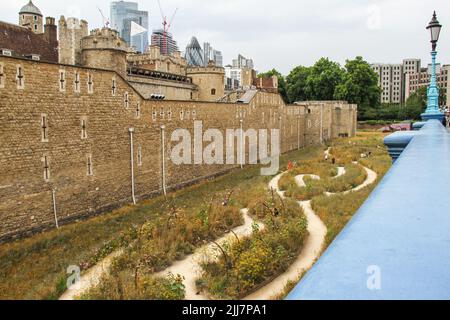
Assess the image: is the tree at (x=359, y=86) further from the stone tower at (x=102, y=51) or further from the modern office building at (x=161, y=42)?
the stone tower at (x=102, y=51)

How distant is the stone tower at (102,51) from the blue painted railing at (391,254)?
25.8 metres

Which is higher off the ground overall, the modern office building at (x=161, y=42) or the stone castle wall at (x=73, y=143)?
the modern office building at (x=161, y=42)

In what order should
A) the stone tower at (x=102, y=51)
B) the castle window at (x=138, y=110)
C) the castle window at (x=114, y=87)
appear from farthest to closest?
1. the stone tower at (x=102, y=51)
2. the castle window at (x=138, y=110)
3. the castle window at (x=114, y=87)

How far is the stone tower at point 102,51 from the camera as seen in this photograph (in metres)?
25.9

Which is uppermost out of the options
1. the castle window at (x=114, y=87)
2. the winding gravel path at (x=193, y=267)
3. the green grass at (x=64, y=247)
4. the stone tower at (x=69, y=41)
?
the stone tower at (x=69, y=41)

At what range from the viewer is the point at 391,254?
61.1 inches

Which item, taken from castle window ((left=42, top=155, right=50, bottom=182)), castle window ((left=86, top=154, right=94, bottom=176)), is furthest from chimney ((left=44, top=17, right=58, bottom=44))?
castle window ((left=42, top=155, right=50, bottom=182))

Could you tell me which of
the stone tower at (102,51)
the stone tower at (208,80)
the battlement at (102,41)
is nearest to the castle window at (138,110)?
the stone tower at (102,51)

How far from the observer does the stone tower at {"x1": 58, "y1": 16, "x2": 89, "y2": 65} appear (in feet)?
106

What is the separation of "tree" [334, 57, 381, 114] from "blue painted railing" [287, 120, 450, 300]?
68.1m

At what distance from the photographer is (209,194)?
22266 mm

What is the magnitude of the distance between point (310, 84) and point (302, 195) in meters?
56.6

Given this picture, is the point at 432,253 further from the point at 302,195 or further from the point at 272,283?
the point at 302,195

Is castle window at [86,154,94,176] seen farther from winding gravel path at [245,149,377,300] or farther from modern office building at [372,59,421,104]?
modern office building at [372,59,421,104]
